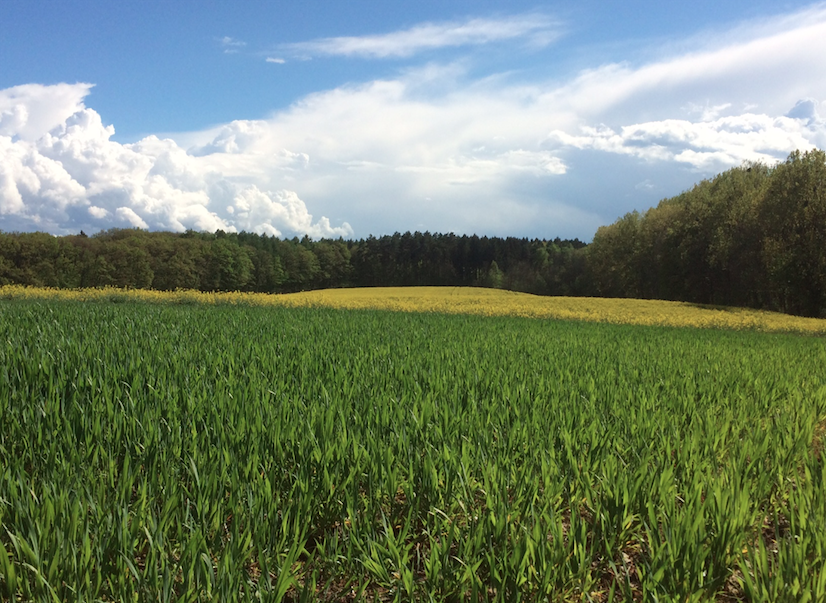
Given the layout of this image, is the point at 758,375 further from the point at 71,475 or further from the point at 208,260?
the point at 208,260

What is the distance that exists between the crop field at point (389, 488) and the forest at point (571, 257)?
37.8m

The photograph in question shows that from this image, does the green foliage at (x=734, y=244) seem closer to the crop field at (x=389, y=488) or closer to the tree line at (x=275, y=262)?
the tree line at (x=275, y=262)

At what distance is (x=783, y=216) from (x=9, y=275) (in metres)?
73.9

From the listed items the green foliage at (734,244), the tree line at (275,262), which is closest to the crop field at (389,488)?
the green foliage at (734,244)

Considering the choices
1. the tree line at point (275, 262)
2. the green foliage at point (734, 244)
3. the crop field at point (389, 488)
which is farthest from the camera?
the tree line at point (275, 262)

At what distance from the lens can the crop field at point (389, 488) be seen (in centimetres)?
240

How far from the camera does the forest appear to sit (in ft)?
121

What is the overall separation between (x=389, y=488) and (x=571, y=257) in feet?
270

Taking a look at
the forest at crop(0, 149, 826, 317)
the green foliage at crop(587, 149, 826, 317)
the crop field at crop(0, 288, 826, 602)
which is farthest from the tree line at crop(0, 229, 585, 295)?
the crop field at crop(0, 288, 826, 602)

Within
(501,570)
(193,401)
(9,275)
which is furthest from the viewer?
(9,275)

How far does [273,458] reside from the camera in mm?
3414

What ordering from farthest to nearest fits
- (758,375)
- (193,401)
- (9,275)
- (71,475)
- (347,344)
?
(9,275) → (347,344) → (758,375) → (193,401) → (71,475)

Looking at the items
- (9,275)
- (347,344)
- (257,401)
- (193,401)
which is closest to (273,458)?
(257,401)

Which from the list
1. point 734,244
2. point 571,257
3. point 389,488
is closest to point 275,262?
point 571,257
